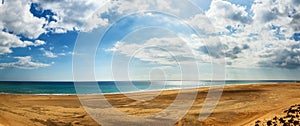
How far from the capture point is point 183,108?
82.5 ft

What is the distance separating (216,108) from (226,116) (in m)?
3.34

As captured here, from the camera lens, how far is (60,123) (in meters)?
19.8

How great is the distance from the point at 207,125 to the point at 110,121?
6.76 metres

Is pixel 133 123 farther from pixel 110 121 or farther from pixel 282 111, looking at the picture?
pixel 282 111

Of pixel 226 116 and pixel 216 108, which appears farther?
pixel 216 108

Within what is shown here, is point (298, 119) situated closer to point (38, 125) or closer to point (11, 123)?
point (38, 125)

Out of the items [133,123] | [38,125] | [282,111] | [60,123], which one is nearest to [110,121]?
[133,123]

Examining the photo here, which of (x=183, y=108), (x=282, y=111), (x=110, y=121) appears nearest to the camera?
(x=282, y=111)

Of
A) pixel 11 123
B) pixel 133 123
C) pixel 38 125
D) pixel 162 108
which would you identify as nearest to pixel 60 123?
pixel 38 125

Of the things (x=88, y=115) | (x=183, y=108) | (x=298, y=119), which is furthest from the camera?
(x=183, y=108)

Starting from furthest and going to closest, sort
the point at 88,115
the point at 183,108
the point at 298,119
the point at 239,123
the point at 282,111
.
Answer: the point at 183,108 < the point at 88,115 < the point at 239,123 < the point at 282,111 < the point at 298,119

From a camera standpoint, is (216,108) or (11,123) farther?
(216,108)

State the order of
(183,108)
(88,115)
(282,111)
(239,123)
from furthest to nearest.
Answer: (183,108) < (88,115) < (239,123) < (282,111)

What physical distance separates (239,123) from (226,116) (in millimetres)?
2264
